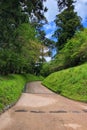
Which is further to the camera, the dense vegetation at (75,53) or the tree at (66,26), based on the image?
the tree at (66,26)

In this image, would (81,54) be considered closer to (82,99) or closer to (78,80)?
(78,80)

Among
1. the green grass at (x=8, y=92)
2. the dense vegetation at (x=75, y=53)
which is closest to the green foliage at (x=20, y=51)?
the green grass at (x=8, y=92)

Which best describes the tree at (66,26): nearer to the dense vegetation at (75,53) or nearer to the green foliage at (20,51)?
the dense vegetation at (75,53)

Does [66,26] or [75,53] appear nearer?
[75,53]

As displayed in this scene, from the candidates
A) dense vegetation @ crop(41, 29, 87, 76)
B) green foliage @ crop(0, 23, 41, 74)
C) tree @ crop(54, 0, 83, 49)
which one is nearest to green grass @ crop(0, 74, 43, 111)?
green foliage @ crop(0, 23, 41, 74)

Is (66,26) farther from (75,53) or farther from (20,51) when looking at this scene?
(20,51)

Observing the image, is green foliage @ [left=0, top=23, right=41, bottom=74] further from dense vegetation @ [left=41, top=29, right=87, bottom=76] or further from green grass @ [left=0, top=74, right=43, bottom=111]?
dense vegetation @ [left=41, top=29, right=87, bottom=76]

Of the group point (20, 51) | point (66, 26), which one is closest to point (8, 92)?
point (20, 51)

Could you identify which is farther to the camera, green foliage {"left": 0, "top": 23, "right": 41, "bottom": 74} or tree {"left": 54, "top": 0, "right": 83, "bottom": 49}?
tree {"left": 54, "top": 0, "right": 83, "bottom": 49}

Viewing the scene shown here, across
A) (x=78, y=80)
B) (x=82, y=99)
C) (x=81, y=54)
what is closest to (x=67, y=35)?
(x=81, y=54)

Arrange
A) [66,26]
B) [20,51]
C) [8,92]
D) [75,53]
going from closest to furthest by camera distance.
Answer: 1. [8,92]
2. [20,51]
3. [75,53]
4. [66,26]

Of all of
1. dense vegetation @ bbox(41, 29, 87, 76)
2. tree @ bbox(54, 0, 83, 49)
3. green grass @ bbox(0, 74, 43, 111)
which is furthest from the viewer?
tree @ bbox(54, 0, 83, 49)

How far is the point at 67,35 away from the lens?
55.4 m

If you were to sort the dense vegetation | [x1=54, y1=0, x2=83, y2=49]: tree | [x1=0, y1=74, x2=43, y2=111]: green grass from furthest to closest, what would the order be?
[x1=54, y1=0, x2=83, y2=49]: tree, the dense vegetation, [x1=0, y1=74, x2=43, y2=111]: green grass
